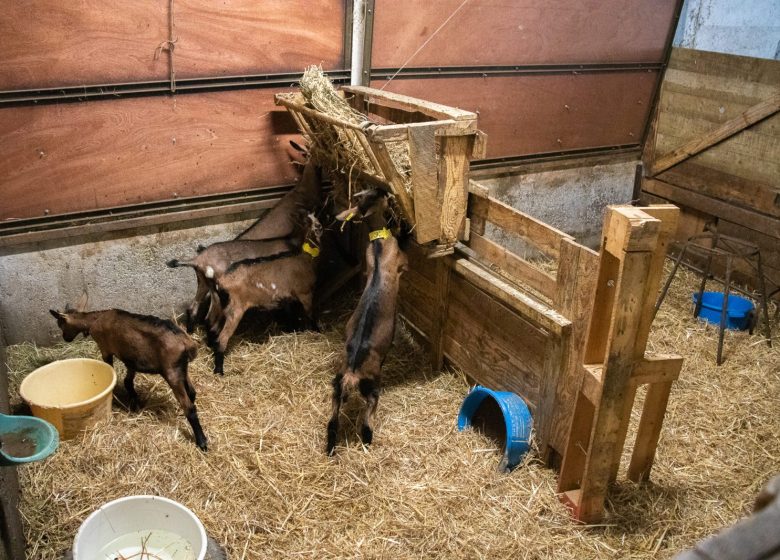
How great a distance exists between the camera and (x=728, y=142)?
22.9 feet

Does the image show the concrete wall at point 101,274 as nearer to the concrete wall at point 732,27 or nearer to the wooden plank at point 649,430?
the wooden plank at point 649,430

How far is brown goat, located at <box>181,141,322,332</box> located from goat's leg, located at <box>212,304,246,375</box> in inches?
14.9

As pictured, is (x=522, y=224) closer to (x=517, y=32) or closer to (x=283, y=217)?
(x=283, y=217)

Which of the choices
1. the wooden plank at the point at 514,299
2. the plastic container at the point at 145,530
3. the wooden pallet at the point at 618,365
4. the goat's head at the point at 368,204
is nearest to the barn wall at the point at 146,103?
the goat's head at the point at 368,204

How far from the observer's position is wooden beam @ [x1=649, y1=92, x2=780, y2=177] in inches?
256

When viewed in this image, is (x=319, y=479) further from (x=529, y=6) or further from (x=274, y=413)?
(x=529, y=6)

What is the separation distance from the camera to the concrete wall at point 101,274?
503 cm

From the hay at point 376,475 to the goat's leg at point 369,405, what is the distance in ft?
0.32

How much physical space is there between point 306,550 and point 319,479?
1.74 feet

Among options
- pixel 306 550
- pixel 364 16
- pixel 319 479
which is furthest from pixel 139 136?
pixel 306 550

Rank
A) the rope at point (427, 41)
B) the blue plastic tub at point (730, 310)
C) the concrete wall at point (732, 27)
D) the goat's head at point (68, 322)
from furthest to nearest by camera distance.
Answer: the concrete wall at point (732, 27), the blue plastic tub at point (730, 310), the rope at point (427, 41), the goat's head at point (68, 322)

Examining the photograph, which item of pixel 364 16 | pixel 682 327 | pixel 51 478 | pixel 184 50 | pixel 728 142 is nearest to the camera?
pixel 51 478

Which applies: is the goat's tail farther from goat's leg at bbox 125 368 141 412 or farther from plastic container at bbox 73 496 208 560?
plastic container at bbox 73 496 208 560

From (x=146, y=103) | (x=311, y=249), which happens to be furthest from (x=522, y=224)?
(x=146, y=103)
